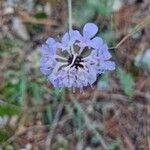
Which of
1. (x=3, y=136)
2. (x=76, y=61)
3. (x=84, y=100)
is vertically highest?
(x=76, y=61)

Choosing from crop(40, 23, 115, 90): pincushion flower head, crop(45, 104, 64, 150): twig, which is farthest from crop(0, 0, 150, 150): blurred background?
crop(40, 23, 115, 90): pincushion flower head

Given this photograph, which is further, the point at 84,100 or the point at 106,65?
the point at 84,100

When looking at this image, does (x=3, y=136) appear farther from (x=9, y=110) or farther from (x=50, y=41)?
(x=50, y=41)

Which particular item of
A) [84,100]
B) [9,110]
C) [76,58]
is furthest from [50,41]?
[84,100]

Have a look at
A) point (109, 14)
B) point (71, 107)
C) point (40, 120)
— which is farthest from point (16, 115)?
point (109, 14)

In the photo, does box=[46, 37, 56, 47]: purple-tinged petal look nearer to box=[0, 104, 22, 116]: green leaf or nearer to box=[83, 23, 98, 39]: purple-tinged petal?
box=[83, 23, 98, 39]: purple-tinged petal

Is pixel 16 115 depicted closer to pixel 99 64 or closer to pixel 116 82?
pixel 116 82
